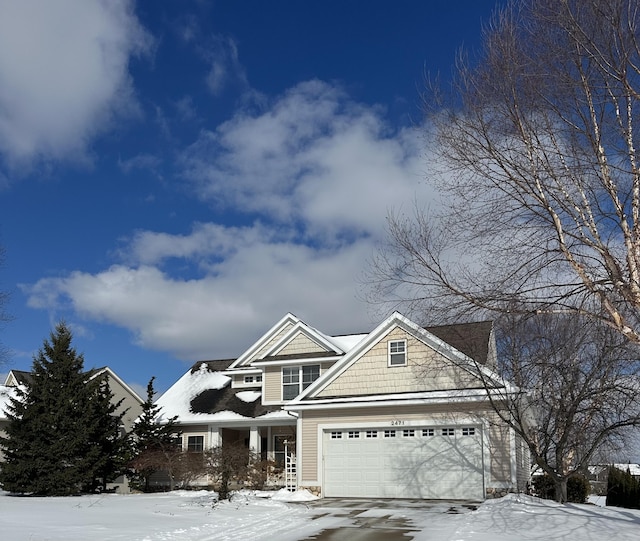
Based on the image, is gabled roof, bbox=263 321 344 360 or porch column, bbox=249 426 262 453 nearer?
gabled roof, bbox=263 321 344 360

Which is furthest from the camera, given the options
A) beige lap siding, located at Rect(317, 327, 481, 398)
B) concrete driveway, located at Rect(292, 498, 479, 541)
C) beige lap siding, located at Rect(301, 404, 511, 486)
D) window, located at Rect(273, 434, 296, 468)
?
window, located at Rect(273, 434, 296, 468)

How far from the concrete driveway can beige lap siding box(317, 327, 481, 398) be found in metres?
3.37

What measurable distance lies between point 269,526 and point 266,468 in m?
11.4

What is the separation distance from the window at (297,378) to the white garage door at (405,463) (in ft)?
17.2

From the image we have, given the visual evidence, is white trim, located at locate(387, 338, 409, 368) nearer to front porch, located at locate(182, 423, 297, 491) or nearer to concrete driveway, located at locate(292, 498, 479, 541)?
concrete driveway, located at locate(292, 498, 479, 541)

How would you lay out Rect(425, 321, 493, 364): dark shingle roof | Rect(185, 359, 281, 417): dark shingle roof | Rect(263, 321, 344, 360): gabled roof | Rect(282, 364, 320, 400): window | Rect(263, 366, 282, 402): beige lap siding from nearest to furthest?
Rect(425, 321, 493, 364): dark shingle roof, Rect(263, 321, 344, 360): gabled roof, Rect(282, 364, 320, 400): window, Rect(263, 366, 282, 402): beige lap siding, Rect(185, 359, 281, 417): dark shingle roof

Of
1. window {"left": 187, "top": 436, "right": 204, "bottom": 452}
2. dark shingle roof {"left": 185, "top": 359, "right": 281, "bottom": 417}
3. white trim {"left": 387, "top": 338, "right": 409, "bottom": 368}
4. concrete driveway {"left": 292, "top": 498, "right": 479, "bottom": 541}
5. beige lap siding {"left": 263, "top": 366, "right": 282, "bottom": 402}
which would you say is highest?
white trim {"left": 387, "top": 338, "right": 409, "bottom": 368}

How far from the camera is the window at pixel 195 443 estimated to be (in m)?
27.8

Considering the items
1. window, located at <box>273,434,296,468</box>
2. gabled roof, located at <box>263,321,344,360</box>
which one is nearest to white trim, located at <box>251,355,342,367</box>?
gabled roof, located at <box>263,321,344,360</box>

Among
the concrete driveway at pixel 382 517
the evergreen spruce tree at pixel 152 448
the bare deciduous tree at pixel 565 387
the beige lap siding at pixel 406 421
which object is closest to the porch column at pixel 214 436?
the evergreen spruce tree at pixel 152 448

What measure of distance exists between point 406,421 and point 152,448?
1135 centimetres

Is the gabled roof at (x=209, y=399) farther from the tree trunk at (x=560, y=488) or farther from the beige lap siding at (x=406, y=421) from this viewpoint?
the tree trunk at (x=560, y=488)

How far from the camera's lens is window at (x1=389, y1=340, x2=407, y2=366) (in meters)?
20.6

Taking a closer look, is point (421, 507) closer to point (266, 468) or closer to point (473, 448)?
point (473, 448)
